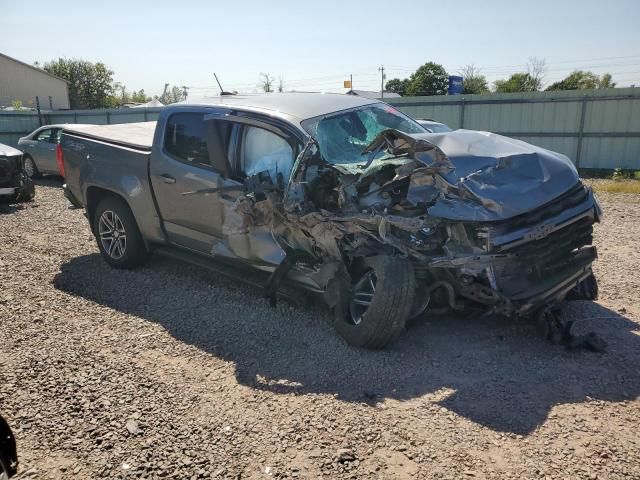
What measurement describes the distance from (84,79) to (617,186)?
57.8m

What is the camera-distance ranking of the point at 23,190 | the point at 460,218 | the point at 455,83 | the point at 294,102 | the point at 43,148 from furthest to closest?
the point at 455,83 < the point at 43,148 < the point at 23,190 < the point at 294,102 < the point at 460,218

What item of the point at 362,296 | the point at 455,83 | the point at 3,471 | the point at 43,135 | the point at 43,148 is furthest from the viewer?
the point at 455,83

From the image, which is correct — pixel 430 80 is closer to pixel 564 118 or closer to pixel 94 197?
pixel 564 118

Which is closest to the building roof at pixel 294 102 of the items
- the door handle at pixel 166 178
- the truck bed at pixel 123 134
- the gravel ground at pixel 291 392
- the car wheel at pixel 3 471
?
the truck bed at pixel 123 134

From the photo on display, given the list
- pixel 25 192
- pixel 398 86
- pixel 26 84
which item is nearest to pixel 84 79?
pixel 26 84

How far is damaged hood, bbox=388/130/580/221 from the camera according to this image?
12.1 ft

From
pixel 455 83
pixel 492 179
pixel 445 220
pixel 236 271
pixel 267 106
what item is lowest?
pixel 236 271

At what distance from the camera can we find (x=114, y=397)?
3.44m

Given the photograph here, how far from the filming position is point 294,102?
492cm

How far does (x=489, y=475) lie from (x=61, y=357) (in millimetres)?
3176

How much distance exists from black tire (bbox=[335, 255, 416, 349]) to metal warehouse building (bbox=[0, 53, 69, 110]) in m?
46.1

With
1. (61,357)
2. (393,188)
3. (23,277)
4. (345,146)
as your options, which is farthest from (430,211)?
(23,277)

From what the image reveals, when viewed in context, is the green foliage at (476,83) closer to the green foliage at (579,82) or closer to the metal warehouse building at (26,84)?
the green foliage at (579,82)

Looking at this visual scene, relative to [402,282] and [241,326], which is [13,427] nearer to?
[241,326]
